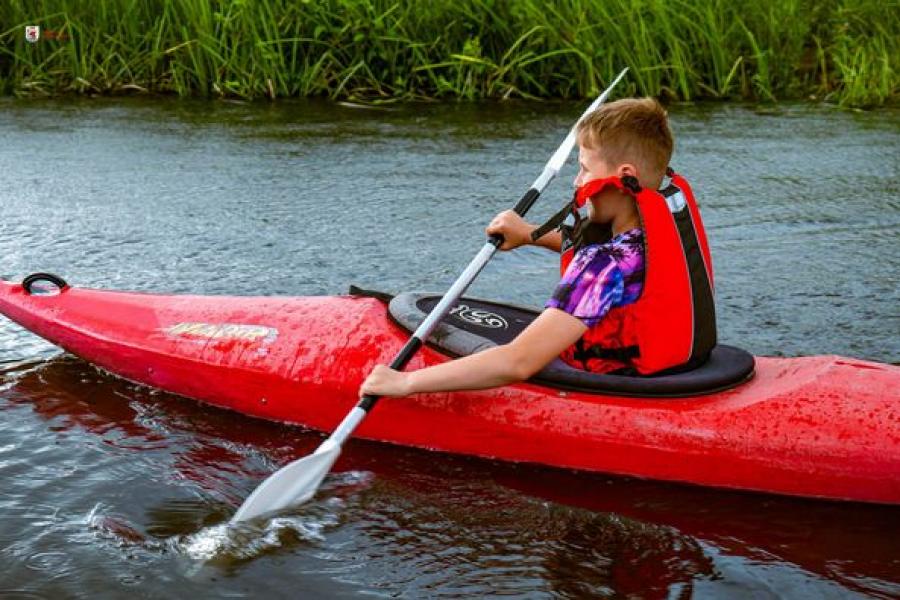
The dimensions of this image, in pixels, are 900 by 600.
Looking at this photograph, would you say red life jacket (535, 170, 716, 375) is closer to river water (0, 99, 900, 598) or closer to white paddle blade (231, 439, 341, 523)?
river water (0, 99, 900, 598)

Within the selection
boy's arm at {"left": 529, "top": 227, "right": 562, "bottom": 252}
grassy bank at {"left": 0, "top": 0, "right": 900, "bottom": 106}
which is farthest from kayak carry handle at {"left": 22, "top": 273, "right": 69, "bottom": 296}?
grassy bank at {"left": 0, "top": 0, "right": 900, "bottom": 106}

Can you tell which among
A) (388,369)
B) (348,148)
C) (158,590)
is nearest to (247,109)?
(348,148)

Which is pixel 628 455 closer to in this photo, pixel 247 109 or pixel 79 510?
pixel 79 510

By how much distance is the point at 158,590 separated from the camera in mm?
2586

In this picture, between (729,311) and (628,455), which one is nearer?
(628,455)

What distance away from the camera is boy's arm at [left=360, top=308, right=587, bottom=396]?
9.68 feet

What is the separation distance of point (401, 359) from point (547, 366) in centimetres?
35

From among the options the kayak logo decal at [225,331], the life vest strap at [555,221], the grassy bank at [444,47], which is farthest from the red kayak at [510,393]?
the grassy bank at [444,47]

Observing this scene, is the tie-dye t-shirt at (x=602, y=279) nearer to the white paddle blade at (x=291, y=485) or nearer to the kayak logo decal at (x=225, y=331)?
the white paddle blade at (x=291, y=485)

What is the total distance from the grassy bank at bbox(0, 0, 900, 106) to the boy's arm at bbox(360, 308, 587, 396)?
5038mm

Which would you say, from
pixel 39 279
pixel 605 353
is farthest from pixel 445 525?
pixel 39 279

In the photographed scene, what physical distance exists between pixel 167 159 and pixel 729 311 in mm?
3532

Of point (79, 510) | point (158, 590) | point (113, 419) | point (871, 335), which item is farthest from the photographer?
point (871, 335)

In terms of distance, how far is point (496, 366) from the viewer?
2.98 meters
